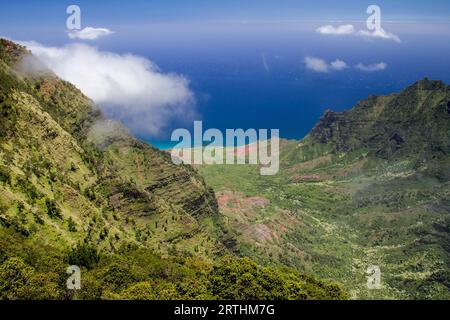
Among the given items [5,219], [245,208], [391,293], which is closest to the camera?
[5,219]

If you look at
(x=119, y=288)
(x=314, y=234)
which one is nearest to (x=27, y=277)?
(x=119, y=288)

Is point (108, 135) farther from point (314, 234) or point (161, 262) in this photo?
point (314, 234)

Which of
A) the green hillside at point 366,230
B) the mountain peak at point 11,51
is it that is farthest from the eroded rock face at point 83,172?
the green hillside at point 366,230

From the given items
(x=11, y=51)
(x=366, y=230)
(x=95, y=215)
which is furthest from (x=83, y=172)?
(x=366, y=230)

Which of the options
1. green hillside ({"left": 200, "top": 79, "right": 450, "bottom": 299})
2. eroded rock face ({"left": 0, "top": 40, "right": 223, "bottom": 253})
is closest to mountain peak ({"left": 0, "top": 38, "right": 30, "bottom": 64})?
eroded rock face ({"left": 0, "top": 40, "right": 223, "bottom": 253})

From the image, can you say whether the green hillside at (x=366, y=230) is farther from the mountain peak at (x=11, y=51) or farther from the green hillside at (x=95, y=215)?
the mountain peak at (x=11, y=51)

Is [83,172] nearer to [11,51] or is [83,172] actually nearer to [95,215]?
[95,215]

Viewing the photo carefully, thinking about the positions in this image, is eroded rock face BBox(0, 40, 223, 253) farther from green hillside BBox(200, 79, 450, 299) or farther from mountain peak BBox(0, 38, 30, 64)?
green hillside BBox(200, 79, 450, 299)

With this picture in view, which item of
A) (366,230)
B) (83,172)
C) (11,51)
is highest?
(11,51)
